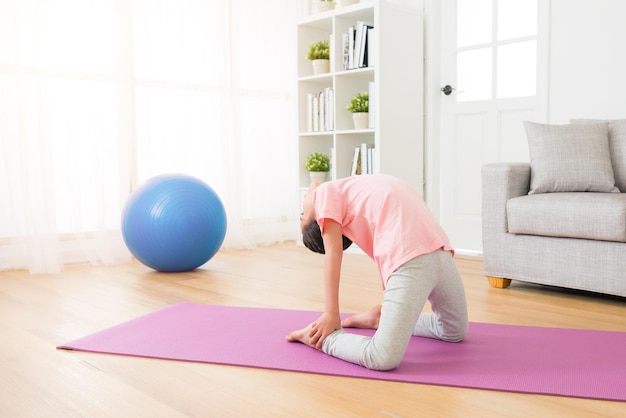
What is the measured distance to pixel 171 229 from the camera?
344 centimetres

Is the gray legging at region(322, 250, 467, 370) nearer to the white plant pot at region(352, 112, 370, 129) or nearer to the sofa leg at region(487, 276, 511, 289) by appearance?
the sofa leg at region(487, 276, 511, 289)

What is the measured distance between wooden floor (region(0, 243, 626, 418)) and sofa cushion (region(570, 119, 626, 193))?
63 centimetres

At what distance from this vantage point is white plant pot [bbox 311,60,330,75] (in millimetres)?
4707

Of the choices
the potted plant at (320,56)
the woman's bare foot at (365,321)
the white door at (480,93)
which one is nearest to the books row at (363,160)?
the white door at (480,93)

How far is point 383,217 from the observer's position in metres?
1.90

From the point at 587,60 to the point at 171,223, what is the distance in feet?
8.70

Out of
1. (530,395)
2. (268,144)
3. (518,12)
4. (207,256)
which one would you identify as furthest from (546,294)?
(268,144)

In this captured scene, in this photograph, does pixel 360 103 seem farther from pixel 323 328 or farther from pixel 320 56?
pixel 323 328

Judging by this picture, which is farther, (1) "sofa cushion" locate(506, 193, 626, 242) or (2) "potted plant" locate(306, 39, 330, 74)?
(2) "potted plant" locate(306, 39, 330, 74)

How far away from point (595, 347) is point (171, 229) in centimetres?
219

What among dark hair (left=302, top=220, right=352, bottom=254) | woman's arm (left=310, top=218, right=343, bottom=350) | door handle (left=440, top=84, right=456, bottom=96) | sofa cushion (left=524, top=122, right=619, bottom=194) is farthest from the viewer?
door handle (left=440, top=84, right=456, bottom=96)

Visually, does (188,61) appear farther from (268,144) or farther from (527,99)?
(527,99)

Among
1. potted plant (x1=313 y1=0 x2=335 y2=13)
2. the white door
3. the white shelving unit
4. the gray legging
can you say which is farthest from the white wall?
the gray legging

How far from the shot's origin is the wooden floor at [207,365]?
159 centimetres
